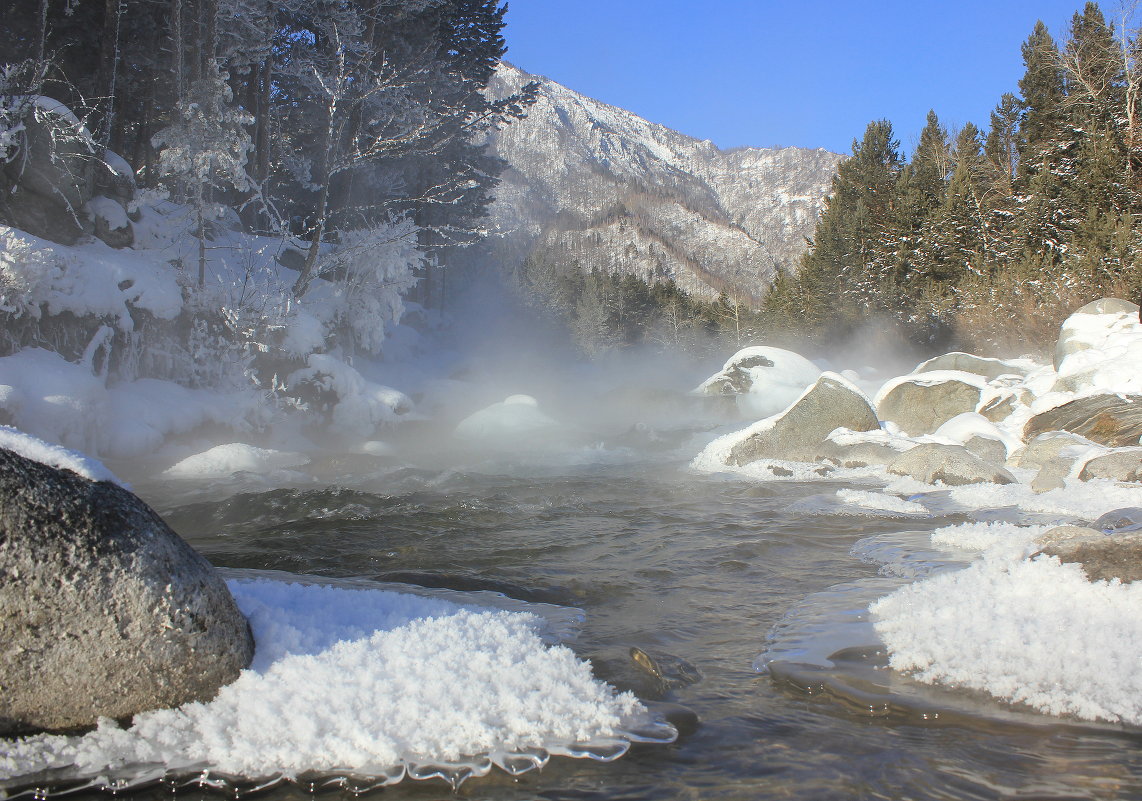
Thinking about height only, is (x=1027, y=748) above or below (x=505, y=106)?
below

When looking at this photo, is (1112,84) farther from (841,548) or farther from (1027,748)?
(1027,748)

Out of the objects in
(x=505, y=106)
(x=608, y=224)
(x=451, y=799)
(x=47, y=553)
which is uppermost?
(x=608, y=224)

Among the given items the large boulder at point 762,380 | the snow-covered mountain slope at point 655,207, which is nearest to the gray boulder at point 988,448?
the large boulder at point 762,380

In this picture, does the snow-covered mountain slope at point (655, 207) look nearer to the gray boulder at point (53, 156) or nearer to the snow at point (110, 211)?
the snow at point (110, 211)

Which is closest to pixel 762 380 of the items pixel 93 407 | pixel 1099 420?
pixel 1099 420

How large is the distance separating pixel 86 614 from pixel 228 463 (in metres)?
9.25

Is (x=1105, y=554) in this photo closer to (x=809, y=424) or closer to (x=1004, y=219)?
(x=809, y=424)

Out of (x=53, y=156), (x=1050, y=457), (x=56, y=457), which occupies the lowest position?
(x=1050, y=457)

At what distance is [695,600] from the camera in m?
4.42

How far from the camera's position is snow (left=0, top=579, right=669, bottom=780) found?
233 centimetres

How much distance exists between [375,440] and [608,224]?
93.6 m

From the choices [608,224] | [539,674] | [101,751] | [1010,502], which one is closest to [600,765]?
[539,674]

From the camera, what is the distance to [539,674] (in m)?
2.80

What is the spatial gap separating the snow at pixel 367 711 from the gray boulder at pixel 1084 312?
12.6m
